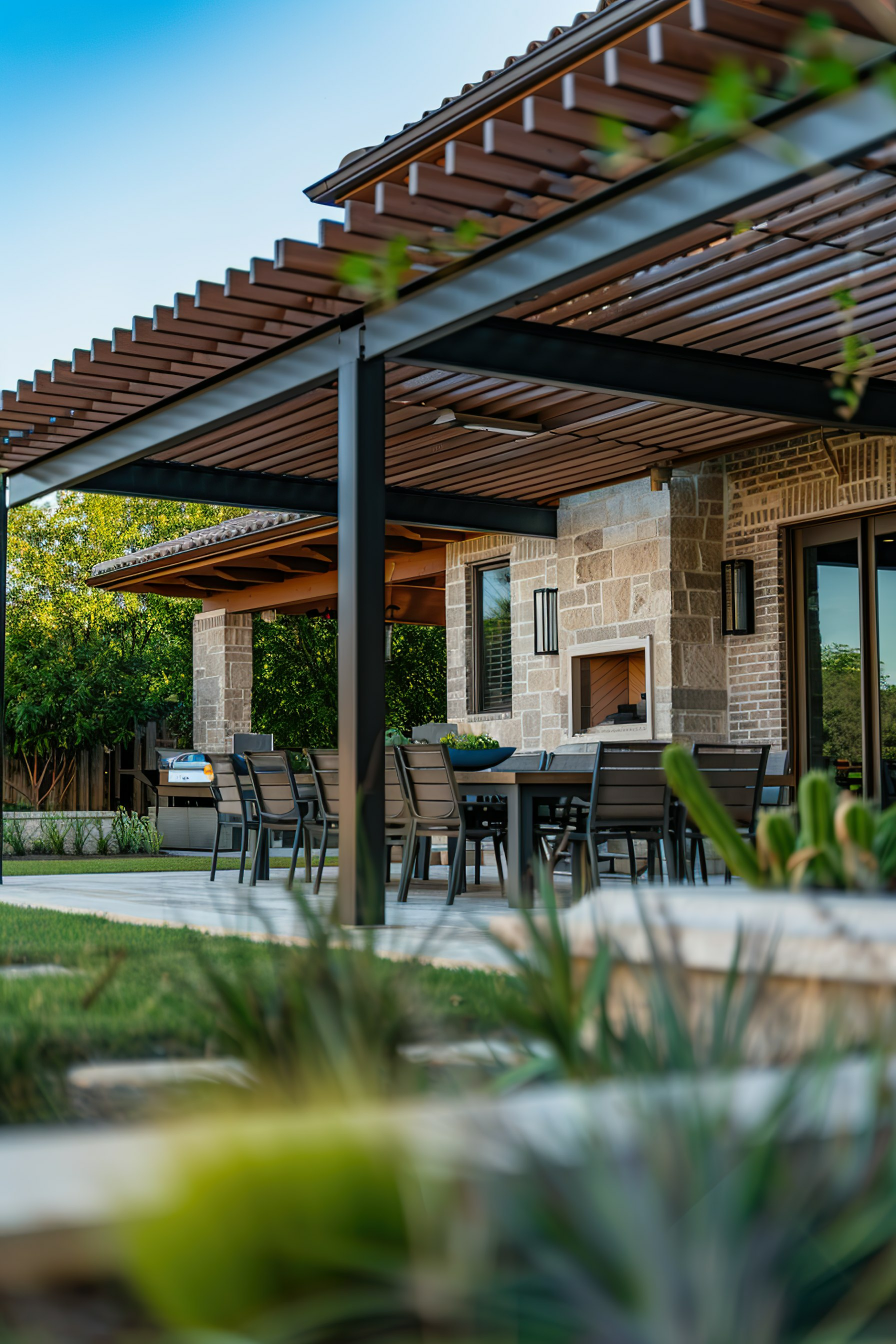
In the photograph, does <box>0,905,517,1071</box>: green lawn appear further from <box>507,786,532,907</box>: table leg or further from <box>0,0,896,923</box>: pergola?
<box>507,786,532,907</box>: table leg

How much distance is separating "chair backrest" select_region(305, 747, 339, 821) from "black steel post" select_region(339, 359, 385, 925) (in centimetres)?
156

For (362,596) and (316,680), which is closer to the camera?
(362,596)

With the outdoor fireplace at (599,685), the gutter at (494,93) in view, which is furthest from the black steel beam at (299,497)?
the gutter at (494,93)

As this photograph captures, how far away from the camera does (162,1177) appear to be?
1.11m

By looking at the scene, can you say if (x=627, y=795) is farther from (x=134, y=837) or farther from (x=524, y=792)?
(x=134, y=837)

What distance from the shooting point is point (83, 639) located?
2380cm

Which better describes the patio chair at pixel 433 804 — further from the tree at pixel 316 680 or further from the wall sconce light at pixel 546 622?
the tree at pixel 316 680

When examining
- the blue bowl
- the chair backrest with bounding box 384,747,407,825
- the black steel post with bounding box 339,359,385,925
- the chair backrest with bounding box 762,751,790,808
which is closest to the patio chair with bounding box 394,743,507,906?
the chair backrest with bounding box 384,747,407,825

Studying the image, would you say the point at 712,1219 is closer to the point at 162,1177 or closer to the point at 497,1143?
the point at 497,1143

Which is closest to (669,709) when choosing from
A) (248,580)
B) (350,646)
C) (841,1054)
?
(350,646)

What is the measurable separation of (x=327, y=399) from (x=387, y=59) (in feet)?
13.5

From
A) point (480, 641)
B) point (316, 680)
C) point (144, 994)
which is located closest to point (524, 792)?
point (144, 994)

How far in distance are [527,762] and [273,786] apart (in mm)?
2778

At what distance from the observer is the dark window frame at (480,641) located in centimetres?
1221
